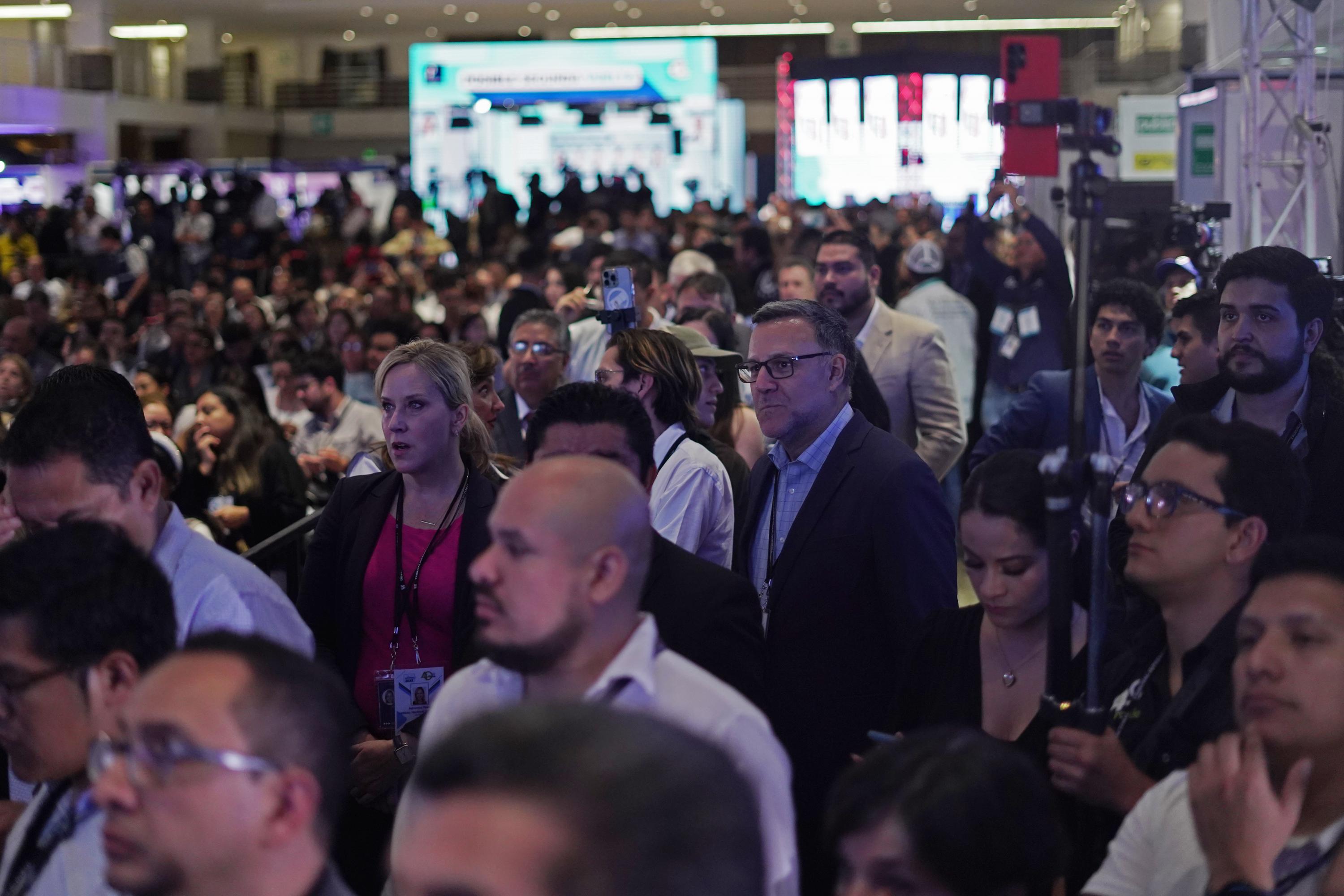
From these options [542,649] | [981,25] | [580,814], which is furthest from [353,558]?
[981,25]

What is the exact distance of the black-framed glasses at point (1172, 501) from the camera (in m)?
2.15

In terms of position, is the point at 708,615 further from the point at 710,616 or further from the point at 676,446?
→ the point at 676,446

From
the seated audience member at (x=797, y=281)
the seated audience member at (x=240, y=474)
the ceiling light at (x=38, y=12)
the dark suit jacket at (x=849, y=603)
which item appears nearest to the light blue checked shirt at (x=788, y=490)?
the dark suit jacket at (x=849, y=603)

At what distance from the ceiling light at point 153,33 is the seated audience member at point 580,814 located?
92.4ft

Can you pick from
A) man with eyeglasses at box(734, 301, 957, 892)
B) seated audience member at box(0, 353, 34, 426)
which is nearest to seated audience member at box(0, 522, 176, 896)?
man with eyeglasses at box(734, 301, 957, 892)

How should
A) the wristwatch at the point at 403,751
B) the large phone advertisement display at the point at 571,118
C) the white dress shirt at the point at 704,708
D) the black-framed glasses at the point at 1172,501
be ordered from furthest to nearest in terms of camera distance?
the large phone advertisement display at the point at 571,118, the wristwatch at the point at 403,751, the black-framed glasses at the point at 1172,501, the white dress shirt at the point at 704,708

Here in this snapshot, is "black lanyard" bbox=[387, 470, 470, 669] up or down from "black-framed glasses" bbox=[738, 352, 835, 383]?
down

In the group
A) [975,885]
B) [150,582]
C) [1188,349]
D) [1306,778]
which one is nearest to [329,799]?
[150,582]

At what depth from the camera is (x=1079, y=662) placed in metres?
2.28

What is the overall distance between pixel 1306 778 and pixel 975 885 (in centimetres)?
43

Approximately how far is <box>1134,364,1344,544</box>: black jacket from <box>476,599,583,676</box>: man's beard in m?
1.62

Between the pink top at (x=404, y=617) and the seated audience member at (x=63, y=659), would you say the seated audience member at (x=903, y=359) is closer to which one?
the pink top at (x=404, y=617)

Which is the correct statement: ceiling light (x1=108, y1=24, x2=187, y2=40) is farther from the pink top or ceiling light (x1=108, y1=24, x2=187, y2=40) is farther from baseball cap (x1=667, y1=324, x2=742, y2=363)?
the pink top

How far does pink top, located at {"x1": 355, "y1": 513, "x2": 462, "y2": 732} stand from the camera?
116 inches
